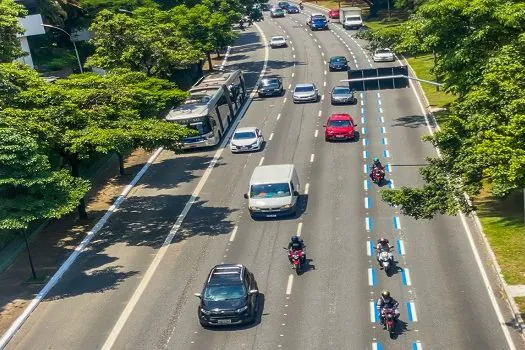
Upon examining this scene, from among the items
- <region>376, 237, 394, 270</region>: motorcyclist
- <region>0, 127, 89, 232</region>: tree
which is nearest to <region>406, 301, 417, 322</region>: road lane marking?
<region>376, 237, 394, 270</region>: motorcyclist

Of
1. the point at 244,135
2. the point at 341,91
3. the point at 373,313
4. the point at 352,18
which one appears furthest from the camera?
the point at 352,18

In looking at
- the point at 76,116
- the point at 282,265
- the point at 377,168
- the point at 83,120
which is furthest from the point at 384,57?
the point at 282,265

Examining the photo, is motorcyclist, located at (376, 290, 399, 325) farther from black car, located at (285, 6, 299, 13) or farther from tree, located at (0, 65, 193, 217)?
black car, located at (285, 6, 299, 13)

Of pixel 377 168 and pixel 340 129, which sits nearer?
pixel 377 168

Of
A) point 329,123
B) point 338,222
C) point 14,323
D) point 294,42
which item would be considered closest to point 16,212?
point 14,323

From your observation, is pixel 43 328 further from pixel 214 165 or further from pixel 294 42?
pixel 294 42

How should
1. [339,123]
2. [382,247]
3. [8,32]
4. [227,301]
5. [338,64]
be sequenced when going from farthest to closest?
1. [338,64]
2. [339,123]
3. [8,32]
4. [382,247]
5. [227,301]

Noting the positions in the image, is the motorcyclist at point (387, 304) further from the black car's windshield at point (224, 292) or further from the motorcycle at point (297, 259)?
the motorcycle at point (297, 259)

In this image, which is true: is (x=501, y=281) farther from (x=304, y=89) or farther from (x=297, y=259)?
(x=304, y=89)
